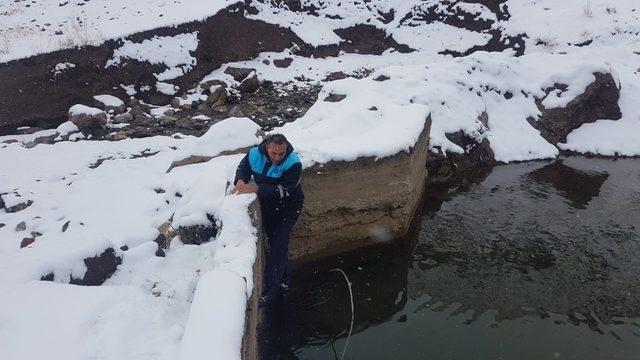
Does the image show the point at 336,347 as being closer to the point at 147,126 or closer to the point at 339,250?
the point at 339,250

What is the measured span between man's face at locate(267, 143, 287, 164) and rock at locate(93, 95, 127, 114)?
8.87m

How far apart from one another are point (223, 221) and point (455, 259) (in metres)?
3.82

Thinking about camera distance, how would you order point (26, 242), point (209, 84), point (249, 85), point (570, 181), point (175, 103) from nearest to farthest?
point (26, 242) → point (570, 181) → point (175, 103) → point (209, 84) → point (249, 85)

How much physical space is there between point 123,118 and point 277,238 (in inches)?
325

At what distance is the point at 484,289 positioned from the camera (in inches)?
239

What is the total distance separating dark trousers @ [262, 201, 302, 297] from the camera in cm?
508

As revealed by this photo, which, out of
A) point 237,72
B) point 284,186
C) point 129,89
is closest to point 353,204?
point 284,186

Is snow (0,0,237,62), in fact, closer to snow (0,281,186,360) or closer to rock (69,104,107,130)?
rock (69,104,107,130)

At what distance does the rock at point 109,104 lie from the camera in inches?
472

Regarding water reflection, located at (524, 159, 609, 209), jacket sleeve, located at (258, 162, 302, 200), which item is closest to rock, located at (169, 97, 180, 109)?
jacket sleeve, located at (258, 162, 302, 200)

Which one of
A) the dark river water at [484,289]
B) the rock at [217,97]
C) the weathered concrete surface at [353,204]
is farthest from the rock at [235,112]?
the weathered concrete surface at [353,204]

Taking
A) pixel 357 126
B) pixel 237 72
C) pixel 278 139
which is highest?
pixel 278 139

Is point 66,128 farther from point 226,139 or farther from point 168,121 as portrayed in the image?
point 226,139

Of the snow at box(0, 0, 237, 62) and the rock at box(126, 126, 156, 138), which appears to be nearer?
the rock at box(126, 126, 156, 138)
